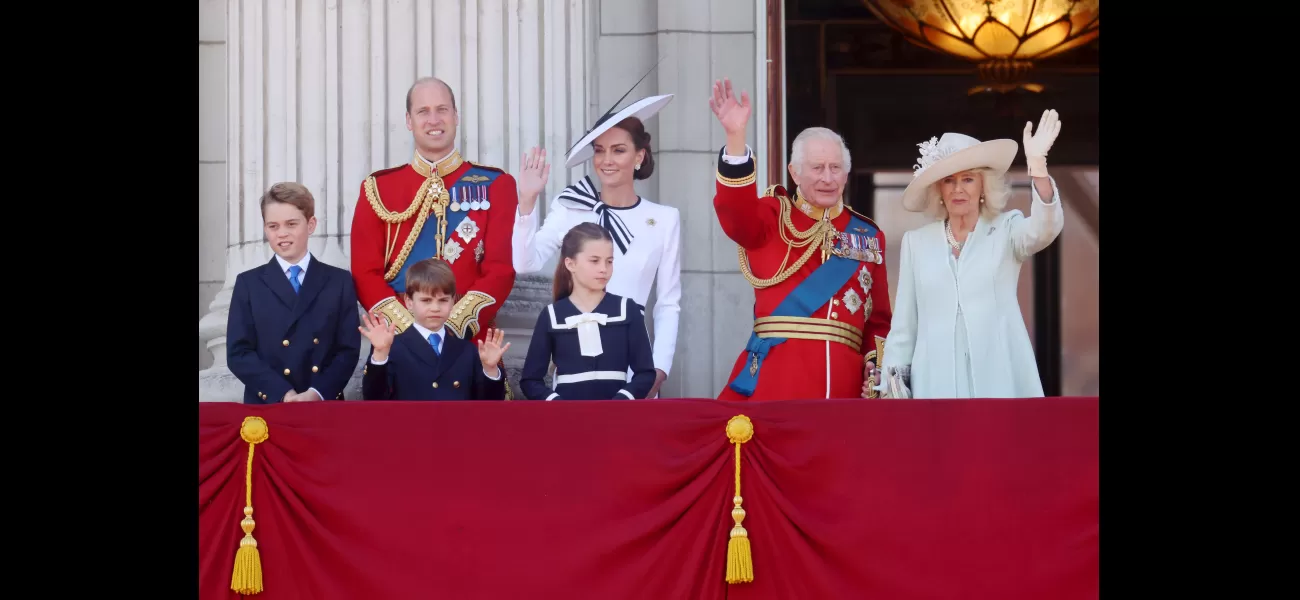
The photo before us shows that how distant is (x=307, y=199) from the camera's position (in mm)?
7059

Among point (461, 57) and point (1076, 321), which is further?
point (1076, 321)

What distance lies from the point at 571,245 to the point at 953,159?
141 cm

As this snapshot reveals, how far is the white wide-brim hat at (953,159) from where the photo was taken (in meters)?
6.75

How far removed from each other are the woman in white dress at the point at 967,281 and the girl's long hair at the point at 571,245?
112 cm

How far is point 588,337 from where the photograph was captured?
682cm

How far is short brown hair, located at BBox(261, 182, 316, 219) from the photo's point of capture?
7012mm

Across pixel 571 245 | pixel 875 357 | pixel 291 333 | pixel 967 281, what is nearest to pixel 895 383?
pixel 875 357

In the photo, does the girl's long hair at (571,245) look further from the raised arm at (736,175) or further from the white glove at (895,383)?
the white glove at (895,383)

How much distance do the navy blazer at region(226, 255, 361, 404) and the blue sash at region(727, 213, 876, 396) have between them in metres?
1.43

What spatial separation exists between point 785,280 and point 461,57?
1822 mm

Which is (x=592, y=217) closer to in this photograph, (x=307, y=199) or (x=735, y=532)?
(x=307, y=199)

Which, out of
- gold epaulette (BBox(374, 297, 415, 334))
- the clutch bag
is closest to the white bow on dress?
gold epaulette (BBox(374, 297, 415, 334))

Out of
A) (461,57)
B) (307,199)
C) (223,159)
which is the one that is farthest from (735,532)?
(223,159)

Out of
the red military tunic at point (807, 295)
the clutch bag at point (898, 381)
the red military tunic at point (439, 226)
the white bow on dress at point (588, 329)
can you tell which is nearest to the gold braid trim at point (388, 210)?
the red military tunic at point (439, 226)
